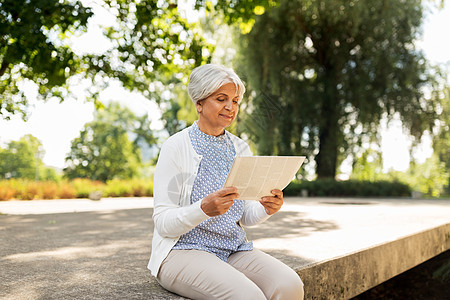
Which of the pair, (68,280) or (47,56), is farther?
(47,56)

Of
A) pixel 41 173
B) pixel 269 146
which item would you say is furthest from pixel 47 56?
pixel 41 173

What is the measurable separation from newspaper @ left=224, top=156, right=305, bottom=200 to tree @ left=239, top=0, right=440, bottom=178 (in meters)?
12.5

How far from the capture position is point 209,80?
2078 millimetres

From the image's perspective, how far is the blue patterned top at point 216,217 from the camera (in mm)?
2102

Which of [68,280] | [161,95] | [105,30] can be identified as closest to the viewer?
[68,280]

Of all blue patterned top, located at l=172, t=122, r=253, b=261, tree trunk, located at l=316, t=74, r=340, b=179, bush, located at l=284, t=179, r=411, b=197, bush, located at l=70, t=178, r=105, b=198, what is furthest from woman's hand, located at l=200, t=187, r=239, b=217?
bush, located at l=70, t=178, r=105, b=198

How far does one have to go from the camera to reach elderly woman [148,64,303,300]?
1888mm

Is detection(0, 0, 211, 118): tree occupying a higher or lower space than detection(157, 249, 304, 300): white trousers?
higher

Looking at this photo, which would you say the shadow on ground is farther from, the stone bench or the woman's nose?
the woman's nose

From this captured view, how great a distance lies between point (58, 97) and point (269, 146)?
294 inches

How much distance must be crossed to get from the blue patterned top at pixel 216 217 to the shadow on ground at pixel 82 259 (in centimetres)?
29

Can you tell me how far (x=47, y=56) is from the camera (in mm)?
7238

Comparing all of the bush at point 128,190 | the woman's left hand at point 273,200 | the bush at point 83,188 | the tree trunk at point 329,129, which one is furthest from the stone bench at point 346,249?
the bush at point 128,190

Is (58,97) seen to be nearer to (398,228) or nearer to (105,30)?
(105,30)
